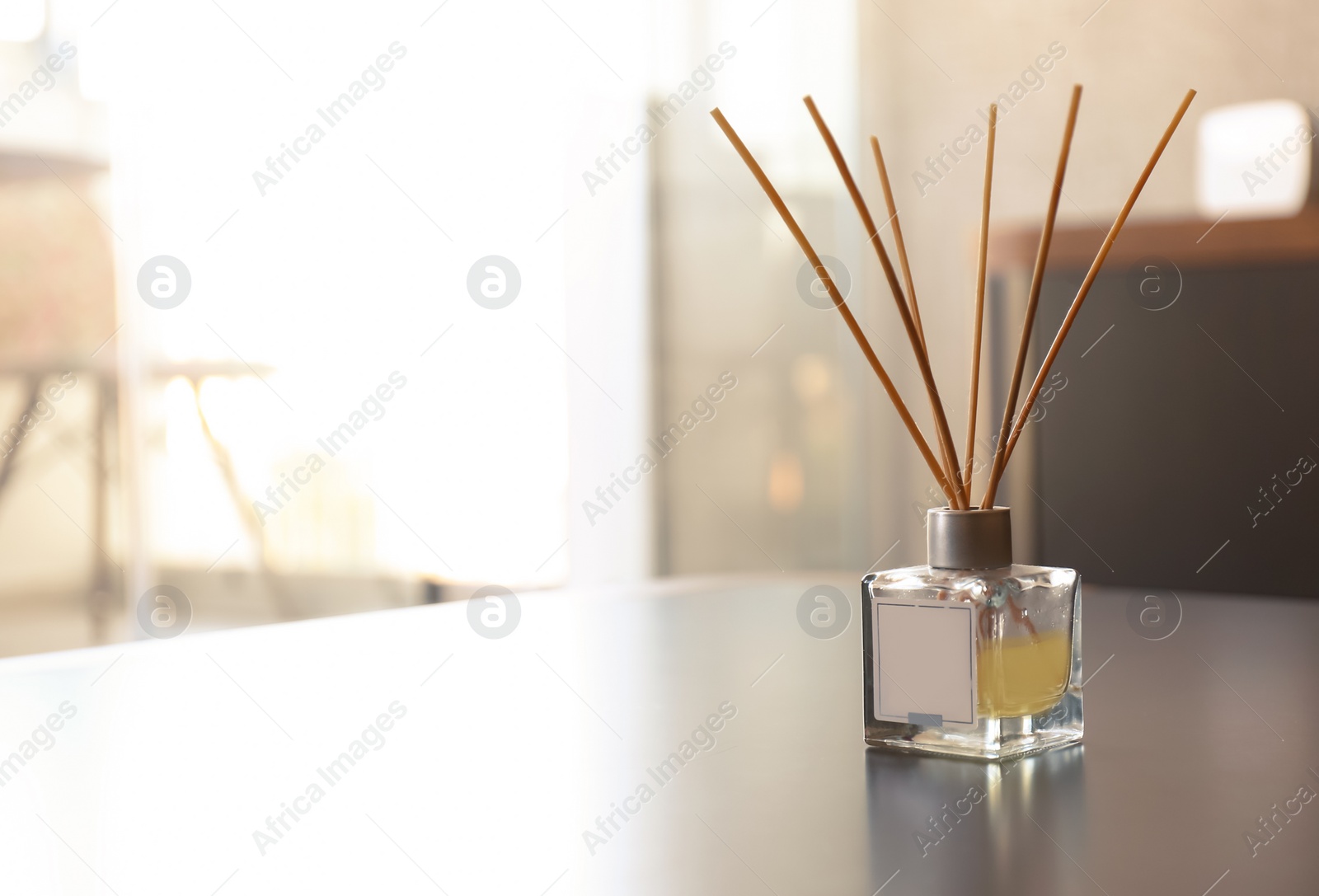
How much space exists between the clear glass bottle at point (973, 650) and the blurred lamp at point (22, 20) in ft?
9.22

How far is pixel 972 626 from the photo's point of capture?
0.77m

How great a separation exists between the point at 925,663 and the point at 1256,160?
3.39 metres

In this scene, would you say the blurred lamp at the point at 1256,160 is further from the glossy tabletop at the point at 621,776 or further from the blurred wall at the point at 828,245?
the glossy tabletop at the point at 621,776

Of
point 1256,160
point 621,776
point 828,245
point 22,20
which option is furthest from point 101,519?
point 1256,160

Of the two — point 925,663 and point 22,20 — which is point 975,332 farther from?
point 22,20

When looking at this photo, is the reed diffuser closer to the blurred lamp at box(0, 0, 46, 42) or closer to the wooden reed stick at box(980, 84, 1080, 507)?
the wooden reed stick at box(980, 84, 1080, 507)

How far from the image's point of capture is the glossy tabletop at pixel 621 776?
591 millimetres

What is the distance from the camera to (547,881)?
0.58 meters

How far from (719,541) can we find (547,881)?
13.0ft

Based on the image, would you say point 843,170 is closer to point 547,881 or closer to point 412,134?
point 547,881

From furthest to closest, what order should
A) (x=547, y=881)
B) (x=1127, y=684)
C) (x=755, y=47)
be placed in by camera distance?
(x=755, y=47), (x=1127, y=684), (x=547, y=881)

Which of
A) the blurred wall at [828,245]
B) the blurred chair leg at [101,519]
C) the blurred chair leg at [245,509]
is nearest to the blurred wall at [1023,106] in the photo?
the blurred wall at [828,245]

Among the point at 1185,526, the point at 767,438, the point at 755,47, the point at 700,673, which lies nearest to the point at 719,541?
the point at 767,438

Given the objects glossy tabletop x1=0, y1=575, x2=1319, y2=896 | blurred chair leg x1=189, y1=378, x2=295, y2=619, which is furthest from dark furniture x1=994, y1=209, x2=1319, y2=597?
blurred chair leg x1=189, y1=378, x2=295, y2=619
